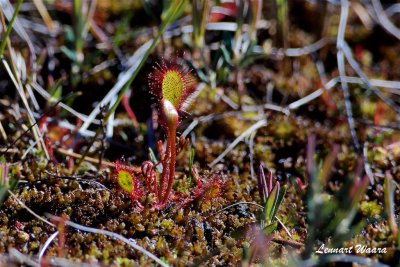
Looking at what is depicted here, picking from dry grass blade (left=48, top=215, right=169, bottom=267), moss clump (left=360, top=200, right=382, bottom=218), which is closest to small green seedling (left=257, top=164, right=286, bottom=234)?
dry grass blade (left=48, top=215, right=169, bottom=267)

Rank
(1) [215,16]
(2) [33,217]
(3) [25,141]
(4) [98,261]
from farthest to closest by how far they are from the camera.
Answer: (1) [215,16] → (3) [25,141] → (2) [33,217] → (4) [98,261]

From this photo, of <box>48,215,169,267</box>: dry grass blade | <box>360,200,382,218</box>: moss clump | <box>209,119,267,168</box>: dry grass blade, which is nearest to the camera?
<box>48,215,169,267</box>: dry grass blade

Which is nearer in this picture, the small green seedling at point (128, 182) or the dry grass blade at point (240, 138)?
the small green seedling at point (128, 182)

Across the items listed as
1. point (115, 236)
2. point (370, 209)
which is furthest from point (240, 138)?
point (115, 236)

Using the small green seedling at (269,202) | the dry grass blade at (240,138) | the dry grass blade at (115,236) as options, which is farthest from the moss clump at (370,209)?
the dry grass blade at (115,236)

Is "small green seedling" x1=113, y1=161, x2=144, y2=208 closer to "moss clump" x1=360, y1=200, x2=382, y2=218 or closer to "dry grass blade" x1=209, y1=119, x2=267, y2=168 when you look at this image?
"dry grass blade" x1=209, y1=119, x2=267, y2=168

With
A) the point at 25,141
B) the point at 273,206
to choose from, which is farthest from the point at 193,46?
the point at 273,206

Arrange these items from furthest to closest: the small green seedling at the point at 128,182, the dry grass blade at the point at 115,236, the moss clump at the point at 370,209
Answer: the moss clump at the point at 370,209, the small green seedling at the point at 128,182, the dry grass blade at the point at 115,236

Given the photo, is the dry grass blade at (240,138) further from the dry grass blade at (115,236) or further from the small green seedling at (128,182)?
the dry grass blade at (115,236)

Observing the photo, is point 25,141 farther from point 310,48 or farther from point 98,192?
point 310,48

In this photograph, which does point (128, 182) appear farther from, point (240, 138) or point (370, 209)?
point (370, 209)

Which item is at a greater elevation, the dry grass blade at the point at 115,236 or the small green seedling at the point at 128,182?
the small green seedling at the point at 128,182
